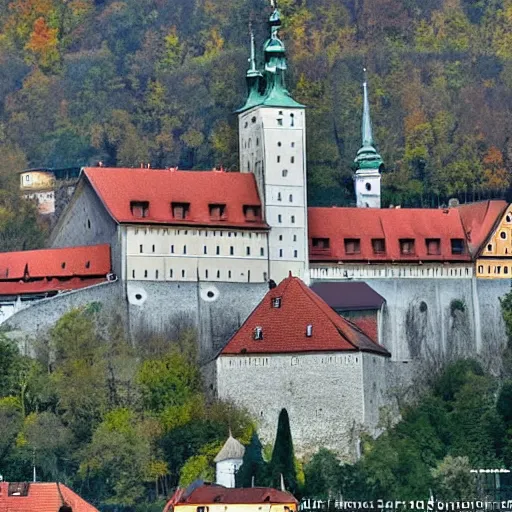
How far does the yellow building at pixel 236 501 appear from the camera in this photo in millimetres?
101000

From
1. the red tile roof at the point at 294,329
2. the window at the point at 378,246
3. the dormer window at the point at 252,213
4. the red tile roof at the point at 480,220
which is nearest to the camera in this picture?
the red tile roof at the point at 294,329

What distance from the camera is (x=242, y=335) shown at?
113 m

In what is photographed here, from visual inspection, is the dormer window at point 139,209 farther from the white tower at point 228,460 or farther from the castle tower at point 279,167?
the white tower at point 228,460

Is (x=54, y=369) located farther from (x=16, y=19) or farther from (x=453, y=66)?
(x=16, y=19)

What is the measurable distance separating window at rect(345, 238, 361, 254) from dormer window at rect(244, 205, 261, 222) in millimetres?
4394

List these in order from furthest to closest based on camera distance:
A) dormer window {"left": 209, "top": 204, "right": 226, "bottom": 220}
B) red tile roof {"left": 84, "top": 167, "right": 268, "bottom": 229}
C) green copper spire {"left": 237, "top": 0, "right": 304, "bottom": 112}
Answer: green copper spire {"left": 237, "top": 0, "right": 304, "bottom": 112}, dormer window {"left": 209, "top": 204, "right": 226, "bottom": 220}, red tile roof {"left": 84, "top": 167, "right": 268, "bottom": 229}

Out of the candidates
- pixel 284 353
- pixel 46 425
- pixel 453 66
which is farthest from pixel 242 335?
pixel 453 66

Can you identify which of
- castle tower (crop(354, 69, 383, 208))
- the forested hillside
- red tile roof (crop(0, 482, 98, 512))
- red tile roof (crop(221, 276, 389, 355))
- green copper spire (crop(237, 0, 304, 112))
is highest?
the forested hillside

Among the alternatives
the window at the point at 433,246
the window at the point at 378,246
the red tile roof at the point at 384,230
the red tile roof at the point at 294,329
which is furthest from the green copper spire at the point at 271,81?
the red tile roof at the point at 294,329

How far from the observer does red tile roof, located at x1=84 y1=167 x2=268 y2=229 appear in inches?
4599

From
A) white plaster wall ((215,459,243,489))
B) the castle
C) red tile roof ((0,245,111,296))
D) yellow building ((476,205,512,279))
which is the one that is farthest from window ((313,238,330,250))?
white plaster wall ((215,459,243,489))

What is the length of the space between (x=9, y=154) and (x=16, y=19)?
2716 cm

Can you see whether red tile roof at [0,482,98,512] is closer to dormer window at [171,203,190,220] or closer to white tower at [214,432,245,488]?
white tower at [214,432,245,488]

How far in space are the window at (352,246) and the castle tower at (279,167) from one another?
2.14m
